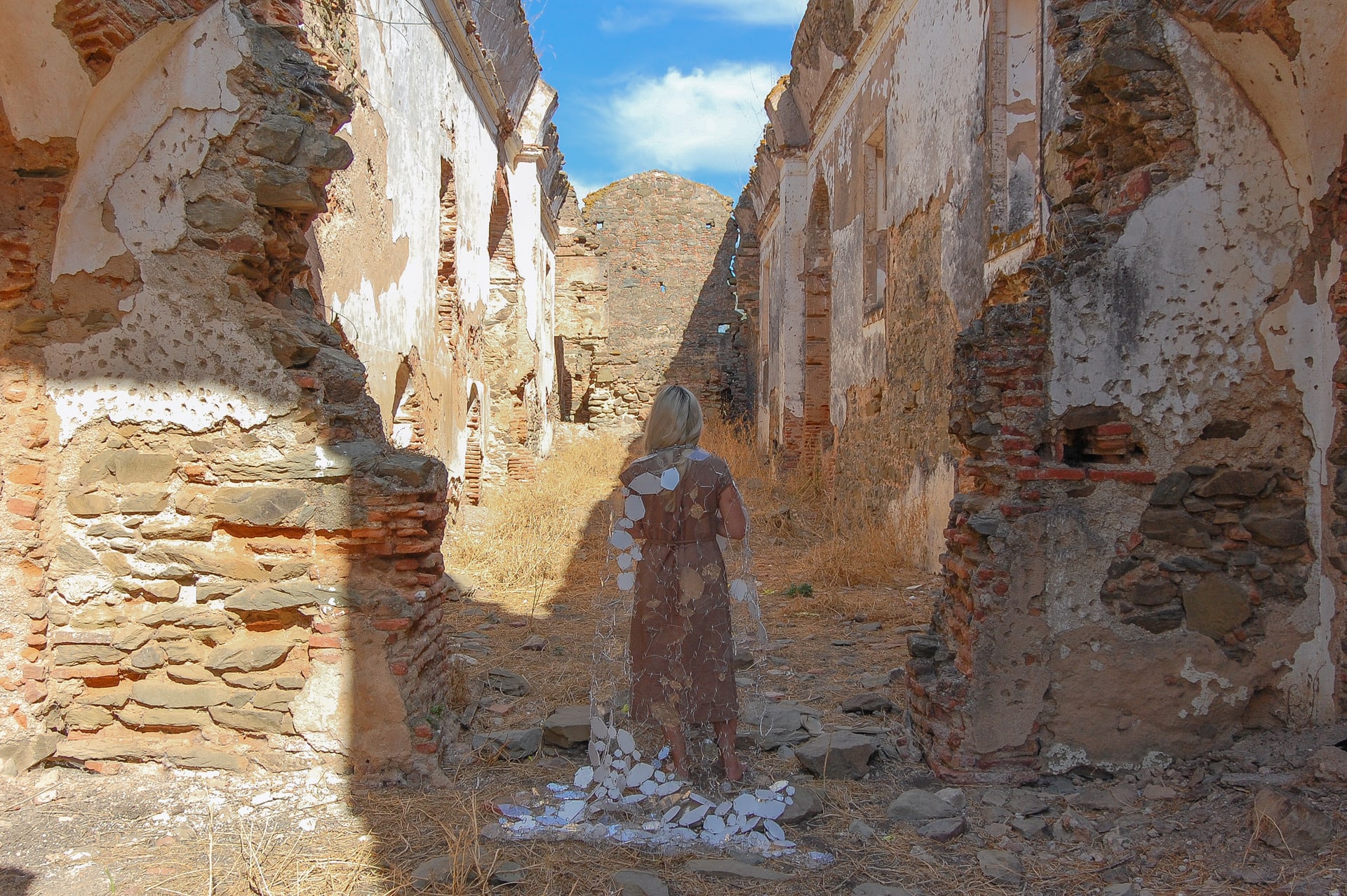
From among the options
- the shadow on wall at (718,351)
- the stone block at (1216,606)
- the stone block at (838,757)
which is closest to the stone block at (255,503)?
the stone block at (838,757)

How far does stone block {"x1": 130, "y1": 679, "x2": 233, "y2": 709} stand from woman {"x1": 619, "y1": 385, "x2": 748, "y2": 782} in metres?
1.68

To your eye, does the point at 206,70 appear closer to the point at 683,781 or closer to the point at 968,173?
the point at 683,781

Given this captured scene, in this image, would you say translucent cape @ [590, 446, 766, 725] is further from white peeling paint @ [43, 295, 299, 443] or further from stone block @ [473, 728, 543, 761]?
white peeling paint @ [43, 295, 299, 443]

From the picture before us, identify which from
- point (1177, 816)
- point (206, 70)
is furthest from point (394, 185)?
point (1177, 816)

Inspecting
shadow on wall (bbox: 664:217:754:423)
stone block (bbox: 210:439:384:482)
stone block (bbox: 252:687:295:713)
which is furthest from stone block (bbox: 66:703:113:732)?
shadow on wall (bbox: 664:217:754:423)

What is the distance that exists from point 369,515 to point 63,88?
202 cm

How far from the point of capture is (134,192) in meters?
3.53

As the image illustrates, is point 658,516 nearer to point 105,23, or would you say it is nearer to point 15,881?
point 15,881

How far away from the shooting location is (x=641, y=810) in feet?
10.9

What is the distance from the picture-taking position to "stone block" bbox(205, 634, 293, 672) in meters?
3.55

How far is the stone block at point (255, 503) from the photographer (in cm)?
358

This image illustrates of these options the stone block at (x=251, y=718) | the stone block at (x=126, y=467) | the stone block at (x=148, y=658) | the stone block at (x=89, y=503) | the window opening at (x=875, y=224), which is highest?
the window opening at (x=875, y=224)

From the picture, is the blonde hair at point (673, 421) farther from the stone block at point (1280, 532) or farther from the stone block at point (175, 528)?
the stone block at point (1280, 532)

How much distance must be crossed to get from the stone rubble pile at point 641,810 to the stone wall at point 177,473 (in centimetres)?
64
